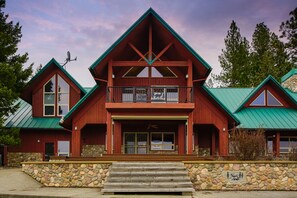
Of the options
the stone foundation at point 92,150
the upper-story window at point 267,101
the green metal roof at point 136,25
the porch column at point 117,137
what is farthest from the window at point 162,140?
the upper-story window at point 267,101

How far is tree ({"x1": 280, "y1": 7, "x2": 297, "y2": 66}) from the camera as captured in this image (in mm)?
52719

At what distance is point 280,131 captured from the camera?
90.0 feet

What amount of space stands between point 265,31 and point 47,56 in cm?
3781

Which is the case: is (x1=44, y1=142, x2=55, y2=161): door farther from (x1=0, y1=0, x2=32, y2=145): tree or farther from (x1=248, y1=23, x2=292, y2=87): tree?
(x1=248, y1=23, x2=292, y2=87): tree

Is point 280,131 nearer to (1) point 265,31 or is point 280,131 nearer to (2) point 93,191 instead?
(2) point 93,191

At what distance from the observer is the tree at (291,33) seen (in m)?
52.7

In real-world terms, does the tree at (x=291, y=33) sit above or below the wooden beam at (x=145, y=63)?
above

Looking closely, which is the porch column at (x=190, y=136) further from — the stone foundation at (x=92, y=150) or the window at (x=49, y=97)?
the window at (x=49, y=97)

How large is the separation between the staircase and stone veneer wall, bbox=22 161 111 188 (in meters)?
0.57

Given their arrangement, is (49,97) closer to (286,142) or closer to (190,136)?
(190,136)

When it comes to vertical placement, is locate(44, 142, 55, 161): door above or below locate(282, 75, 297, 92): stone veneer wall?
below

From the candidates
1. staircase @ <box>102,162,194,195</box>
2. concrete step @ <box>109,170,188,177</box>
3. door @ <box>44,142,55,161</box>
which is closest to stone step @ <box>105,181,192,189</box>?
staircase @ <box>102,162,194,195</box>

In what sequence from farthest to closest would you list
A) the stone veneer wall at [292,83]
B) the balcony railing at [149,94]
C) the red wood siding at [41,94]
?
the stone veneer wall at [292,83] < the red wood siding at [41,94] < the balcony railing at [149,94]

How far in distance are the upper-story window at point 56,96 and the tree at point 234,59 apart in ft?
92.4
